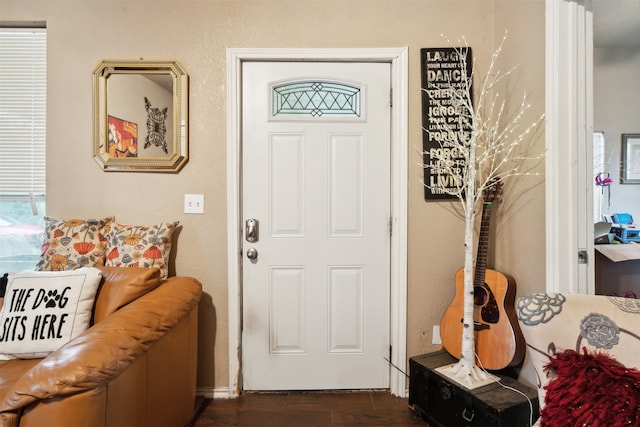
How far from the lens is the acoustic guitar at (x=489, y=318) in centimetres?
146

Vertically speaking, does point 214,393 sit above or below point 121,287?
below

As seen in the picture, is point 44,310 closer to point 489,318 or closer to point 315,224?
point 315,224

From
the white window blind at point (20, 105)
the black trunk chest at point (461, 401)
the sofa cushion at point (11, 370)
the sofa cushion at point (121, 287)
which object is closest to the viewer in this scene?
the sofa cushion at point (11, 370)

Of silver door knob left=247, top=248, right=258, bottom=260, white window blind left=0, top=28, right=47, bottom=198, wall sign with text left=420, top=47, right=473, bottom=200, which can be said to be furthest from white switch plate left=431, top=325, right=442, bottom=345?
white window blind left=0, top=28, right=47, bottom=198

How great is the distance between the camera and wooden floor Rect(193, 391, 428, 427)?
1.62m

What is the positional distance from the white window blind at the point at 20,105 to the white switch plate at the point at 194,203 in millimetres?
1008

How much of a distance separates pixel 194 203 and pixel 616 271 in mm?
2255

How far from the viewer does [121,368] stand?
39.0 inches

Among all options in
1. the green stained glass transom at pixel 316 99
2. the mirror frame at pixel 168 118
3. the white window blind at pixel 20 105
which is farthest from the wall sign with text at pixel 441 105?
the white window blind at pixel 20 105

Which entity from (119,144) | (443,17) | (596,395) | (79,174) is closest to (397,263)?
(596,395)

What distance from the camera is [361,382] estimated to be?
6.17 ft

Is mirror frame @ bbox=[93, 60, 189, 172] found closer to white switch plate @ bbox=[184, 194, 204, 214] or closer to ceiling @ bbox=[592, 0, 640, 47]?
white switch plate @ bbox=[184, 194, 204, 214]

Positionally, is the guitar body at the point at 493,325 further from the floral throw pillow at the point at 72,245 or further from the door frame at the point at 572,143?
the floral throw pillow at the point at 72,245

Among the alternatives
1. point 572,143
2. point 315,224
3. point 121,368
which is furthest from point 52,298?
point 572,143
